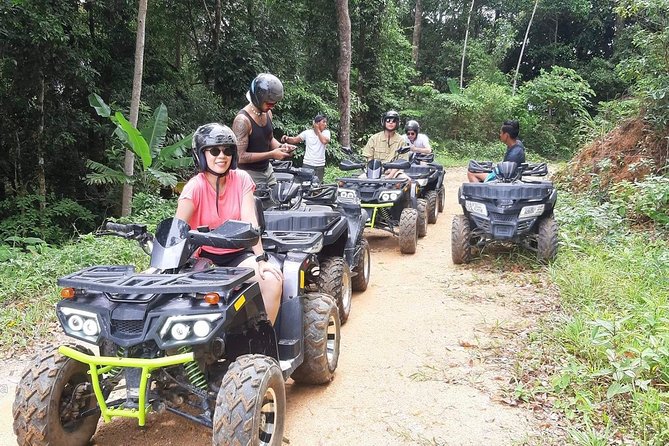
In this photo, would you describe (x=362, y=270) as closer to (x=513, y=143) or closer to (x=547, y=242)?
(x=547, y=242)

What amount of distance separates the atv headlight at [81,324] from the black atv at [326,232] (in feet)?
4.67

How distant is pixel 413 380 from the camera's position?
3.73 m

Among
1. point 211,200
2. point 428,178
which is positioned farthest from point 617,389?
point 428,178

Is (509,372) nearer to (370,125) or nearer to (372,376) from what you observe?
(372,376)

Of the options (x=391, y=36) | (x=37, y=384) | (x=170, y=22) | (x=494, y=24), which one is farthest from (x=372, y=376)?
(x=494, y=24)

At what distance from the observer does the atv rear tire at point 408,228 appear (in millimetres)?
7281

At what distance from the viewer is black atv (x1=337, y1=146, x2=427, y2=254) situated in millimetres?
7320

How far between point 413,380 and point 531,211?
337cm

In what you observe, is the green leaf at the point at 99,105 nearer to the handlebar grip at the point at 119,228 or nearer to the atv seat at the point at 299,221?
the atv seat at the point at 299,221

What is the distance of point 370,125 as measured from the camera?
70.2 feet

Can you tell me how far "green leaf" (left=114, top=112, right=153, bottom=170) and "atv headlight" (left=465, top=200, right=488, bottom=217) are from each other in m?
5.27

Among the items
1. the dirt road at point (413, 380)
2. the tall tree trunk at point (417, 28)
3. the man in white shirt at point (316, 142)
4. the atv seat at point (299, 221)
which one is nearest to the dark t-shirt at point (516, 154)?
the dirt road at point (413, 380)

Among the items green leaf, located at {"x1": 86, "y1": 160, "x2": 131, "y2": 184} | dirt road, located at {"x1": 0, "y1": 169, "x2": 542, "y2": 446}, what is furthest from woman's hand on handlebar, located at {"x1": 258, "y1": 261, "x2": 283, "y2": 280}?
green leaf, located at {"x1": 86, "y1": 160, "x2": 131, "y2": 184}

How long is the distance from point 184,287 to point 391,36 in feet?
61.8
